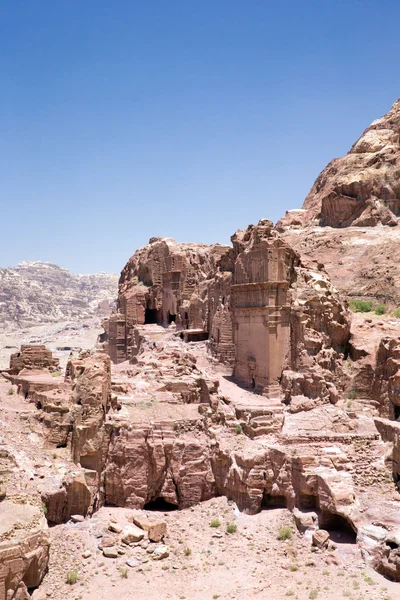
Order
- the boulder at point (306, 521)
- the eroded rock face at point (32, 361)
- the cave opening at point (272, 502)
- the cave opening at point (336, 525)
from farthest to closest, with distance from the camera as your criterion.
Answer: the eroded rock face at point (32, 361) → the cave opening at point (272, 502) → the boulder at point (306, 521) → the cave opening at point (336, 525)

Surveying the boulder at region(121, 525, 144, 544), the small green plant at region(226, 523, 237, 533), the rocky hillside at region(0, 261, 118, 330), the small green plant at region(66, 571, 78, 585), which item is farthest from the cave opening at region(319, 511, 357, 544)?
the rocky hillside at region(0, 261, 118, 330)

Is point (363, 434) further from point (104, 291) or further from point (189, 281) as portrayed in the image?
point (104, 291)

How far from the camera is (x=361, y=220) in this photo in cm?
5900

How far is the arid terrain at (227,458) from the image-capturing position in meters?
14.2

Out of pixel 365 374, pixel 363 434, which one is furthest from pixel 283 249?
pixel 363 434

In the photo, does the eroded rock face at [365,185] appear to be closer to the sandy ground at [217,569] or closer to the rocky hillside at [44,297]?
the sandy ground at [217,569]

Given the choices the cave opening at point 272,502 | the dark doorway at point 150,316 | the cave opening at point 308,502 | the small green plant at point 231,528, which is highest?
the dark doorway at point 150,316

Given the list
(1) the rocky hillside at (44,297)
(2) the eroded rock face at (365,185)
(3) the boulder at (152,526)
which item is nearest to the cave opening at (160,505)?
(3) the boulder at (152,526)

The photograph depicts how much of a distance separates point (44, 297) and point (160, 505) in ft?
366

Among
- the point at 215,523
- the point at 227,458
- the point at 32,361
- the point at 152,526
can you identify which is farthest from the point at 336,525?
the point at 32,361

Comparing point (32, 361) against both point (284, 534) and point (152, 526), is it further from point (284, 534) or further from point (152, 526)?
point (284, 534)

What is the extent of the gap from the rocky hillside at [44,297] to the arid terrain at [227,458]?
83.4 metres

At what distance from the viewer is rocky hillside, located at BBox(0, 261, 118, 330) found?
11069 centimetres

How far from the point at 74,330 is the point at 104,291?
254 ft
